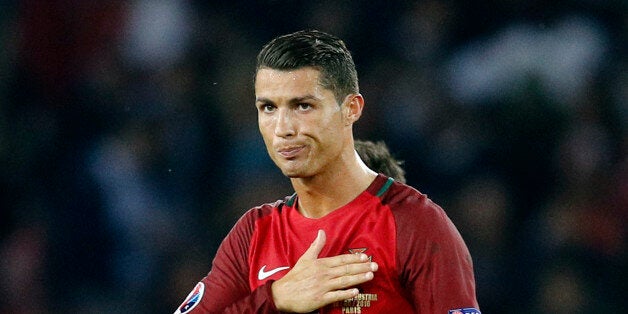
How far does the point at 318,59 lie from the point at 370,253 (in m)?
0.61

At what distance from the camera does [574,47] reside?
5.38m

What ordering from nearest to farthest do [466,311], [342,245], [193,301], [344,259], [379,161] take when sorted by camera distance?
[466,311]
[344,259]
[342,245]
[193,301]
[379,161]

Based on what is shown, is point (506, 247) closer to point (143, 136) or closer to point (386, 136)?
point (386, 136)

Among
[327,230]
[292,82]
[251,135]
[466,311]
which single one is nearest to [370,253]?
[327,230]

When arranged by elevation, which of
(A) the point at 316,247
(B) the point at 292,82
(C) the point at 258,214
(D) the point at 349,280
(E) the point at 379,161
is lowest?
(D) the point at 349,280

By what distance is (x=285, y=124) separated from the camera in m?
2.72

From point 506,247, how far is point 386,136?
94 centimetres

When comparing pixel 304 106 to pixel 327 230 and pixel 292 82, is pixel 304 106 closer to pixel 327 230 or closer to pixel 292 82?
pixel 292 82

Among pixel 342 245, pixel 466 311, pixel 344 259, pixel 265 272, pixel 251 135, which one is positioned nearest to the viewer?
pixel 466 311

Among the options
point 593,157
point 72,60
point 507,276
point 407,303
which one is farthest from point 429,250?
point 72,60

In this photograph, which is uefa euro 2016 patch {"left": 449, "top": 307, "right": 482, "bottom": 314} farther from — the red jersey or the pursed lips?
the pursed lips

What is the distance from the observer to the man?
262 centimetres

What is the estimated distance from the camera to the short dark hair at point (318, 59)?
2748 mm

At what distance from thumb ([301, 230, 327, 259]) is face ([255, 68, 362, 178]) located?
0.20 m
